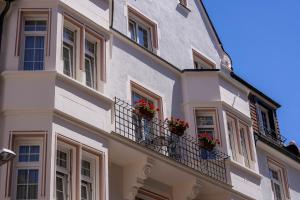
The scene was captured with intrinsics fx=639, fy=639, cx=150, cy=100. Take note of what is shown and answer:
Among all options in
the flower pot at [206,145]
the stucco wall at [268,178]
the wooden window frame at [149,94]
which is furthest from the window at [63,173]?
the stucco wall at [268,178]

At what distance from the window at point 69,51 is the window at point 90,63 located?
54 cm

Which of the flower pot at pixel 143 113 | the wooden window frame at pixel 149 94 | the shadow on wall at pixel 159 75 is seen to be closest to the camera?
the flower pot at pixel 143 113

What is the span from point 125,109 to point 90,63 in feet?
6.05

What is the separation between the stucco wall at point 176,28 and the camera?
2244 centimetres

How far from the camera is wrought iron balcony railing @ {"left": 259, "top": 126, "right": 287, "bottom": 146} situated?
88.6ft

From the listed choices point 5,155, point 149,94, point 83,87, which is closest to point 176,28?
point 149,94

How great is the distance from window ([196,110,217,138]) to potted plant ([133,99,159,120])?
9.99ft

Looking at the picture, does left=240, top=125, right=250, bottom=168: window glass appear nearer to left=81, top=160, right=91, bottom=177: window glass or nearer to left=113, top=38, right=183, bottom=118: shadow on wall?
left=113, top=38, right=183, bottom=118: shadow on wall

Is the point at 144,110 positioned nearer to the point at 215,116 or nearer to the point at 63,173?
the point at 215,116

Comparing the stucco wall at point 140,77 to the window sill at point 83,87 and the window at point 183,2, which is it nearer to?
the window sill at point 83,87

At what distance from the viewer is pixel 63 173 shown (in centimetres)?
1584

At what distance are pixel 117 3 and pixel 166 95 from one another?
139 inches

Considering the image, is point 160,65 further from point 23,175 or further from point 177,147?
point 23,175

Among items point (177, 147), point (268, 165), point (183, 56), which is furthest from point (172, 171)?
point (268, 165)
